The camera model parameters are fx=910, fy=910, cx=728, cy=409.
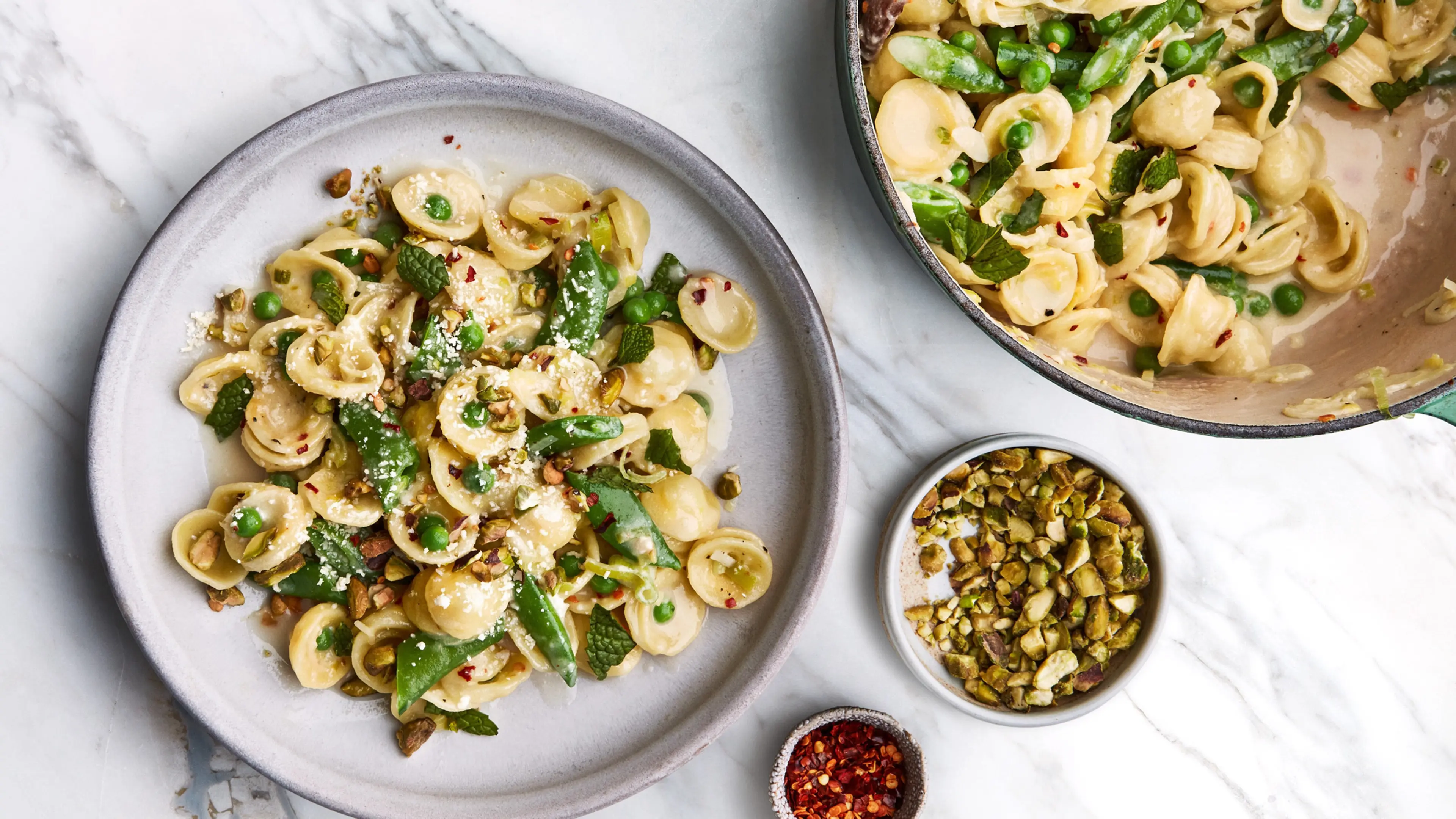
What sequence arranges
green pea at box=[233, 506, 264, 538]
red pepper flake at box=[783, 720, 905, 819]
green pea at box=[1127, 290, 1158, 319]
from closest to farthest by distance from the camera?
green pea at box=[233, 506, 264, 538]
green pea at box=[1127, 290, 1158, 319]
red pepper flake at box=[783, 720, 905, 819]

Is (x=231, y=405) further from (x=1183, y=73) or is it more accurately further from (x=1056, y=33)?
(x=1183, y=73)

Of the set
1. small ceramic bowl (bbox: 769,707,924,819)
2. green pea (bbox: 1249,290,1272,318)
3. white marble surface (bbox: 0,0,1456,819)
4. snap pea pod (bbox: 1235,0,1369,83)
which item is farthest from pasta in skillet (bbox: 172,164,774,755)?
snap pea pod (bbox: 1235,0,1369,83)

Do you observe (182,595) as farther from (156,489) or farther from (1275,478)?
(1275,478)

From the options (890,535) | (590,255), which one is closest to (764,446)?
(890,535)

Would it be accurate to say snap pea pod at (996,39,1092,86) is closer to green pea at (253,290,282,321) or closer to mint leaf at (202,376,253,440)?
green pea at (253,290,282,321)

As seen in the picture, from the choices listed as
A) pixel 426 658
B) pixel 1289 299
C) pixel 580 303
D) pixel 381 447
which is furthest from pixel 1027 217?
pixel 426 658

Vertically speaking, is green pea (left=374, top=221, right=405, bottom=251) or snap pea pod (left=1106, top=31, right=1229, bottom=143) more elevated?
snap pea pod (left=1106, top=31, right=1229, bottom=143)
